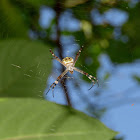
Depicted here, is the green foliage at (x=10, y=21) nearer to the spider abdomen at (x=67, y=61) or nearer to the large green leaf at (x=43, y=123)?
the spider abdomen at (x=67, y=61)

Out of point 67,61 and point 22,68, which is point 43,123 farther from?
point 67,61

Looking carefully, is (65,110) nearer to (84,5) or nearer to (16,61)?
(16,61)

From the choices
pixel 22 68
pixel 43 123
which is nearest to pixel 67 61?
pixel 22 68

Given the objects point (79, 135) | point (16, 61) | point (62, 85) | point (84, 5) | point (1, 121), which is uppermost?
point (84, 5)

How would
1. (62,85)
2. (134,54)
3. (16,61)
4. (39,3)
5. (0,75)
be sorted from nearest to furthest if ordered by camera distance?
(0,75)
(16,61)
(62,85)
(39,3)
(134,54)

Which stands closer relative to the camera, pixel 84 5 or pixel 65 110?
pixel 65 110

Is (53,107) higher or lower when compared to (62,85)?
lower

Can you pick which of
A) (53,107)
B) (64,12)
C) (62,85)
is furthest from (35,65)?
(64,12)
